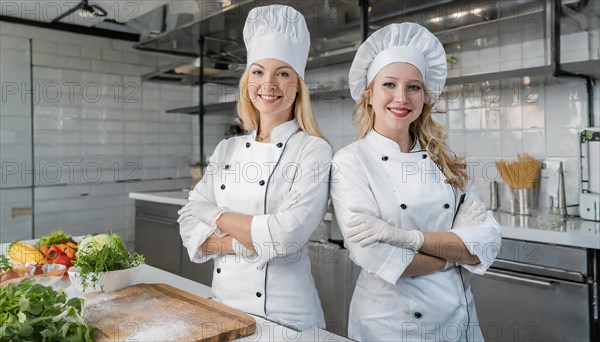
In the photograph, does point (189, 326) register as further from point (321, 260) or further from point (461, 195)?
point (321, 260)

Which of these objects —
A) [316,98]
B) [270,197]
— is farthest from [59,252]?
[316,98]

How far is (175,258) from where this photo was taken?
4152mm

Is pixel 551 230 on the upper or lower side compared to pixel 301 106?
lower

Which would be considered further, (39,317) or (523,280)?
(523,280)

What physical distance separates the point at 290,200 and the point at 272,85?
407mm

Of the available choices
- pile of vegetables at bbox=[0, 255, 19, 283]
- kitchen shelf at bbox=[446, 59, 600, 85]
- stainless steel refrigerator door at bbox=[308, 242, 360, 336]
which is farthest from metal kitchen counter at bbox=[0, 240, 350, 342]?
kitchen shelf at bbox=[446, 59, 600, 85]

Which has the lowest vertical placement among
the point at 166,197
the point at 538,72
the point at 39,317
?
the point at 39,317

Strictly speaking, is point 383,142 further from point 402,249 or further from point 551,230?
point 551,230

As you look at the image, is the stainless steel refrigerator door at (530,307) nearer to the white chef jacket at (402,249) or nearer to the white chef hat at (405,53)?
the white chef jacket at (402,249)

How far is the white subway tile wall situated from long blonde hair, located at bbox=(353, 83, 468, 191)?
3362 millimetres

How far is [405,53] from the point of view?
62.7 inches

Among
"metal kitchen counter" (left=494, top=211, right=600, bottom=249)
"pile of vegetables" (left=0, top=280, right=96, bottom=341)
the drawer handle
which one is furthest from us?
the drawer handle

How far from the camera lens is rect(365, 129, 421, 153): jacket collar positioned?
1627mm

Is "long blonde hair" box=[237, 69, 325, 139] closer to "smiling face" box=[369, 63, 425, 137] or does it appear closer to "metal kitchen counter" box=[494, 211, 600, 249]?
"smiling face" box=[369, 63, 425, 137]
